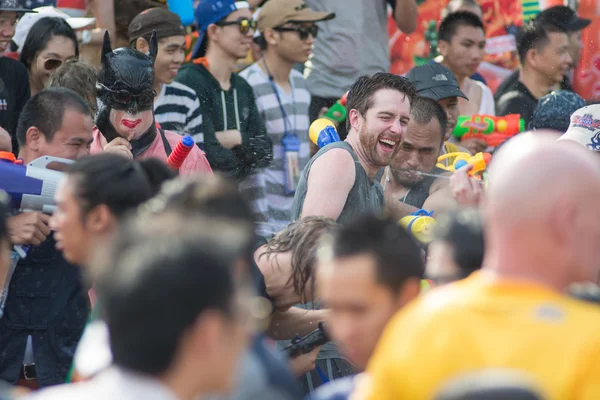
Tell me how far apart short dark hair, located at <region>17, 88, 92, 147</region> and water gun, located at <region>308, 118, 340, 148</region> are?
142cm

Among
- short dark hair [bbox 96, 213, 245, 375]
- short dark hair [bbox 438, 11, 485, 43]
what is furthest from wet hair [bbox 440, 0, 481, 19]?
short dark hair [bbox 96, 213, 245, 375]

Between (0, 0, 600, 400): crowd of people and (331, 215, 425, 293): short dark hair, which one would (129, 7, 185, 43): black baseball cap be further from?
(331, 215, 425, 293): short dark hair

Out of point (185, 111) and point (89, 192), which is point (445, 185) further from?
point (89, 192)

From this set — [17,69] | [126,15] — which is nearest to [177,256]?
[17,69]

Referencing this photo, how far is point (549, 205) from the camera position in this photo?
90.2 inches

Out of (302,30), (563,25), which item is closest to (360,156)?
(302,30)

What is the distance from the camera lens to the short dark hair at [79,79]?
5910 mm

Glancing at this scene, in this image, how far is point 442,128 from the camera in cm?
Result: 630

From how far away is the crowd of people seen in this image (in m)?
2.14

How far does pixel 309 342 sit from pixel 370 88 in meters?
1.75

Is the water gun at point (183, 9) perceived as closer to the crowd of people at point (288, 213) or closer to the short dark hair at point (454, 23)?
the crowd of people at point (288, 213)

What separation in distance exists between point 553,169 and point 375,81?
11.1ft

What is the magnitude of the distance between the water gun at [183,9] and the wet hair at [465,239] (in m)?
4.83

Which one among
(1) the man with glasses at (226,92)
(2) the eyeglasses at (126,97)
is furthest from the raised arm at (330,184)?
(1) the man with glasses at (226,92)
